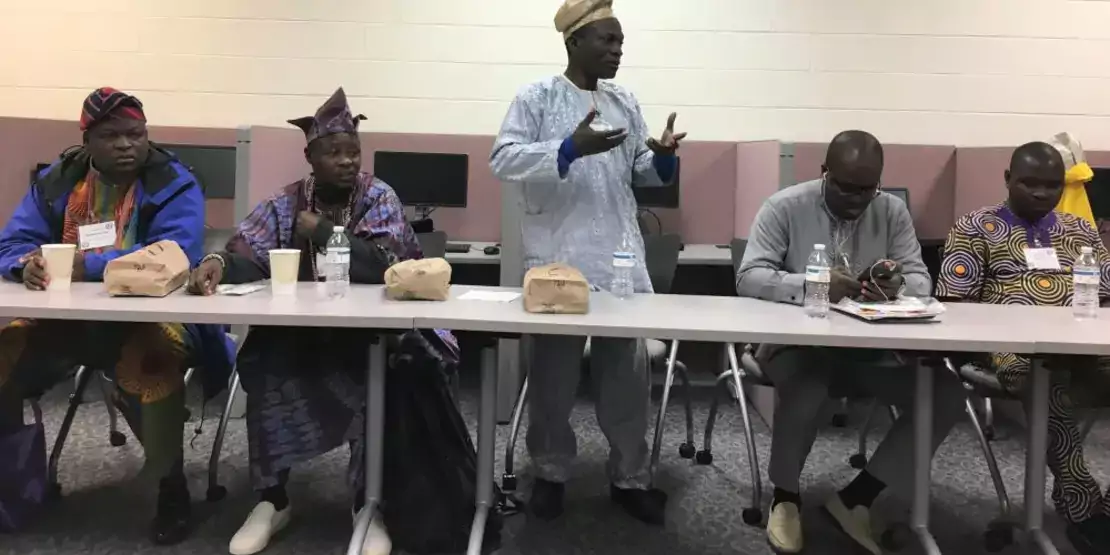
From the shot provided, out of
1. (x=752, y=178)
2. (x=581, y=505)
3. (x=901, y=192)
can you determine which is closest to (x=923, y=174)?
(x=901, y=192)

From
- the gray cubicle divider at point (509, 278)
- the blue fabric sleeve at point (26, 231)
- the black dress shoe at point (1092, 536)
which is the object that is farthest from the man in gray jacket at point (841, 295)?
the blue fabric sleeve at point (26, 231)

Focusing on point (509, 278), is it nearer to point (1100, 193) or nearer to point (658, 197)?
point (658, 197)

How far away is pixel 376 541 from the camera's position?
1940 mm

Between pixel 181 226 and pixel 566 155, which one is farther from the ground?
pixel 566 155

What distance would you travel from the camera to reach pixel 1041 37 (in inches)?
168

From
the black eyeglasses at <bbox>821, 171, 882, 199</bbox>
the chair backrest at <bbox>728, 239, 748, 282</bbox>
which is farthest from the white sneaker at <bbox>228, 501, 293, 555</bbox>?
the black eyeglasses at <bbox>821, 171, 882, 199</bbox>

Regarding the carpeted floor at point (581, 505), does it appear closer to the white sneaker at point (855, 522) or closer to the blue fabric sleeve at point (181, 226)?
the white sneaker at point (855, 522)

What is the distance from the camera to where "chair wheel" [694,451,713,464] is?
277cm

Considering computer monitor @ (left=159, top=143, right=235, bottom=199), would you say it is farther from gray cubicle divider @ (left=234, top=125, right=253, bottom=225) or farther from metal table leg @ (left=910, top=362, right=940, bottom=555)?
metal table leg @ (left=910, top=362, right=940, bottom=555)

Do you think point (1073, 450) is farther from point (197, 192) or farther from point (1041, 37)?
point (1041, 37)

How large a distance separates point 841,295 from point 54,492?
2.23 m

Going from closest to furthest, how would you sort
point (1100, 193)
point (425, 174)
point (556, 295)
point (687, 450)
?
point (556, 295)
point (687, 450)
point (1100, 193)
point (425, 174)

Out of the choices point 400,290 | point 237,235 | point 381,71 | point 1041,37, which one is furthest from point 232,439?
point 1041,37

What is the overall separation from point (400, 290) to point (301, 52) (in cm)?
290
